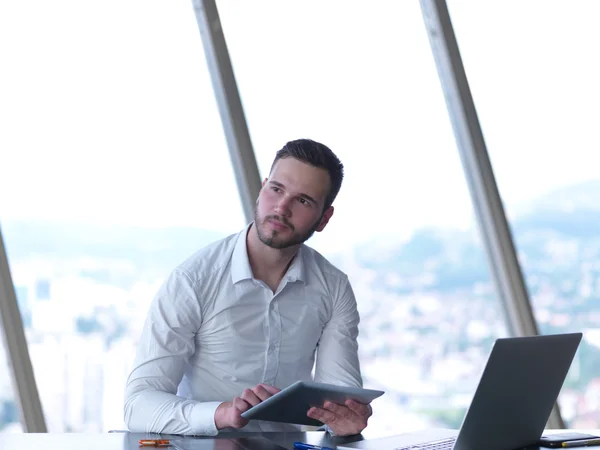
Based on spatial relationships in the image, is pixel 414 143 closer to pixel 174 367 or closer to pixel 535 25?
pixel 535 25

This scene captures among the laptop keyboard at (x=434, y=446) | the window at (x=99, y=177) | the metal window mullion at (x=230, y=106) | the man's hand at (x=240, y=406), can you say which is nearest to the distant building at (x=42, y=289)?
the window at (x=99, y=177)

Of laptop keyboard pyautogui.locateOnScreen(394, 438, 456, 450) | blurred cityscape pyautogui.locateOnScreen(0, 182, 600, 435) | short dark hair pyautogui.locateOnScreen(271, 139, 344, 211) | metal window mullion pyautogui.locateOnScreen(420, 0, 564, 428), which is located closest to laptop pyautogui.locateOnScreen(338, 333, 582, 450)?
laptop keyboard pyautogui.locateOnScreen(394, 438, 456, 450)

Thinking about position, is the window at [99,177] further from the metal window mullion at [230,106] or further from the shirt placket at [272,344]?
the shirt placket at [272,344]

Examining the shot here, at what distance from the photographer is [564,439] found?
5.19ft

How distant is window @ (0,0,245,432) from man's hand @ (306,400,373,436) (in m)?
1.60

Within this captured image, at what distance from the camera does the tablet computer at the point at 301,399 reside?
1.44 metres

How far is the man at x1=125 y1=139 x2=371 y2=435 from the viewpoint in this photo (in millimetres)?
1928

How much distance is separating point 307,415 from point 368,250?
74.4 inches

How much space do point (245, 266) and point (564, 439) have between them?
0.89 meters

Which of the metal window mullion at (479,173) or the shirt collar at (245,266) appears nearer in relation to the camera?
the shirt collar at (245,266)

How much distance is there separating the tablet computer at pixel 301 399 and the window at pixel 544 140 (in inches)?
87.2

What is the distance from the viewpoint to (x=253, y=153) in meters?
3.25

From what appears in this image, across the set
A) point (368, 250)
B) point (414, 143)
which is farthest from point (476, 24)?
point (368, 250)

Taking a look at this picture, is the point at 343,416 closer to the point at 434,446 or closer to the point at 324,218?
the point at 434,446
